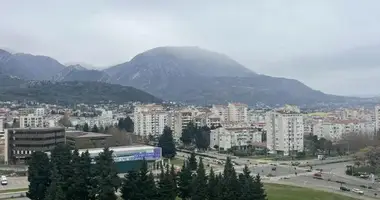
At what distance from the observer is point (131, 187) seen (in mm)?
22781

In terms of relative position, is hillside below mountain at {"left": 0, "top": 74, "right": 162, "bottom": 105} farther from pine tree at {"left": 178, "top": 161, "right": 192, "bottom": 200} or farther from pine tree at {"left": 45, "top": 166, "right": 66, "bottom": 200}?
pine tree at {"left": 45, "top": 166, "right": 66, "bottom": 200}

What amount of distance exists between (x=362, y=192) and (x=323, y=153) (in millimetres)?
27557

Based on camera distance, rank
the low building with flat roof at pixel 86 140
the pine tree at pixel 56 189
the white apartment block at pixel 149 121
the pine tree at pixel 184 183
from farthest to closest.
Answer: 1. the white apartment block at pixel 149 121
2. the low building with flat roof at pixel 86 140
3. the pine tree at pixel 184 183
4. the pine tree at pixel 56 189

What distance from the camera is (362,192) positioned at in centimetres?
3534

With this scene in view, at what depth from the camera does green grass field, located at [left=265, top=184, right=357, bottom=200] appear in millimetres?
32625

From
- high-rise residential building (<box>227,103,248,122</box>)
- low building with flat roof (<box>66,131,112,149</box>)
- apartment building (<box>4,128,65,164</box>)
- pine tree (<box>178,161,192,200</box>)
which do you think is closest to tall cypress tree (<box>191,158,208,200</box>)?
pine tree (<box>178,161,192,200</box>)

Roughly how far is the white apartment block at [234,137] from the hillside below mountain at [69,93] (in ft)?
289

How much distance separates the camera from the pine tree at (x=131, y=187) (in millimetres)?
22500

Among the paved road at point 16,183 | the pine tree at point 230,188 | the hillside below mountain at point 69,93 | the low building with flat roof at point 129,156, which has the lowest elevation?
the paved road at point 16,183

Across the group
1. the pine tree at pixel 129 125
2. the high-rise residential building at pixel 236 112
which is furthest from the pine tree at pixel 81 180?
the high-rise residential building at pixel 236 112

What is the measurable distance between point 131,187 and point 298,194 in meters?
15.1

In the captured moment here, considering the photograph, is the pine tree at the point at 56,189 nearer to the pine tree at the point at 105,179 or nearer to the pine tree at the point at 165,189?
the pine tree at the point at 105,179

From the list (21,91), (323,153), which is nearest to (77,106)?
(21,91)

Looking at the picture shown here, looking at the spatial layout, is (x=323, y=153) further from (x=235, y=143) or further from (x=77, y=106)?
(x=77, y=106)
